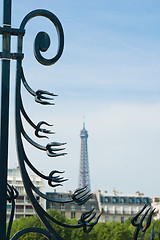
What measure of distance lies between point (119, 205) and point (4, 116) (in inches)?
2692

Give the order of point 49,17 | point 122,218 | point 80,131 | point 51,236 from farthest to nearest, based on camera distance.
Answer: point 80,131
point 122,218
point 49,17
point 51,236

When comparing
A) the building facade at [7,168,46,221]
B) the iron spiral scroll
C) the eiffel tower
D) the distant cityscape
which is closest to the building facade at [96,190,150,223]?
the distant cityscape

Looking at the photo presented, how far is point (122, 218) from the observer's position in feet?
234

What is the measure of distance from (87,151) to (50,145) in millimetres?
116143

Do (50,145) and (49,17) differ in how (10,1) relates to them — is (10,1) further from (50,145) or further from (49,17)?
(50,145)

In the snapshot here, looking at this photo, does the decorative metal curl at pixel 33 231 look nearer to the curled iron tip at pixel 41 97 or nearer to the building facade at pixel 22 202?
the curled iron tip at pixel 41 97

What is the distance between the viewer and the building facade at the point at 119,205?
70.8 m

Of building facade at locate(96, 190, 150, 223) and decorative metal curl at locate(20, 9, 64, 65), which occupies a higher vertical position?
decorative metal curl at locate(20, 9, 64, 65)

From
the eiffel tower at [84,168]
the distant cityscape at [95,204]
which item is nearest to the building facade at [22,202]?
the distant cityscape at [95,204]

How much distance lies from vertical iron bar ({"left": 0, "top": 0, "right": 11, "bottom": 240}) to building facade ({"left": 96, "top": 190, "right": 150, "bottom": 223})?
215 feet

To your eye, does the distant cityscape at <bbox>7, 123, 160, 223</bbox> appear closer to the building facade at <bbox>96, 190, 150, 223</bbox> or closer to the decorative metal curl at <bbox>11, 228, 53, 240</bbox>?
the building facade at <bbox>96, 190, 150, 223</bbox>

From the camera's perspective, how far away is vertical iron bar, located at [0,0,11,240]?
16.6ft

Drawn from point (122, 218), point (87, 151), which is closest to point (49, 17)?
point (122, 218)

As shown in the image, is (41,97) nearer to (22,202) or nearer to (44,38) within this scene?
(44,38)
